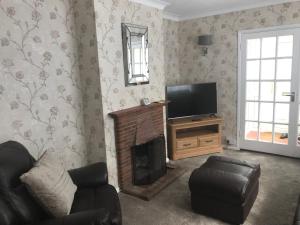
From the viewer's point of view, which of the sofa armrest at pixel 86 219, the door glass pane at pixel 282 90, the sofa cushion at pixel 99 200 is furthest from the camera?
the door glass pane at pixel 282 90

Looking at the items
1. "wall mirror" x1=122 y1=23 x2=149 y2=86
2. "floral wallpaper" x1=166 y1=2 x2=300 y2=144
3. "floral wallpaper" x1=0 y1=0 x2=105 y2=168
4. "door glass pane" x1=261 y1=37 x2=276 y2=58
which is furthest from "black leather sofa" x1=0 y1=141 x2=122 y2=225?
"door glass pane" x1=261 y1=37 x2=276 y2=58

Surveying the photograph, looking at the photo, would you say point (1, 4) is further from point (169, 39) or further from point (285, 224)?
point (285, 224)

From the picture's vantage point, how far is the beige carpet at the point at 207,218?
2.38 metres

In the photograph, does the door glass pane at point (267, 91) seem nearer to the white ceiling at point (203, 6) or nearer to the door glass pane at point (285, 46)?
the door glass pane at point (285, 46)

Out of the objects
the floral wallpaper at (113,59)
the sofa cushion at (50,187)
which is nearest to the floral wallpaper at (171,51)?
the floral wallpaper at (113,59)

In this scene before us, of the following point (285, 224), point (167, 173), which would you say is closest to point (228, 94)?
point (167, 173)

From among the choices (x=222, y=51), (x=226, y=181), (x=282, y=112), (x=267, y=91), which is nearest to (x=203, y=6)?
(x=222, y=51)

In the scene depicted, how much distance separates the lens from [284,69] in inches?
146

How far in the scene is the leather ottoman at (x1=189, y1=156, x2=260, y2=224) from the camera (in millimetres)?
2238

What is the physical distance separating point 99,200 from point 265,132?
10.2 feet

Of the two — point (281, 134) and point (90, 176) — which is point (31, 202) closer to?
point (90, 176)

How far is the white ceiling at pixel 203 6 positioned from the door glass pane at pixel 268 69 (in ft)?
2.81

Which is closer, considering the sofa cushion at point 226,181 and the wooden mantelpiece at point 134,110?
the sofa cushion at point 226,181

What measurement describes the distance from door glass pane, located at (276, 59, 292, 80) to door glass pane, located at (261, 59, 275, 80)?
0.25 ft
